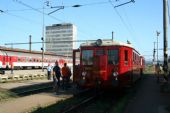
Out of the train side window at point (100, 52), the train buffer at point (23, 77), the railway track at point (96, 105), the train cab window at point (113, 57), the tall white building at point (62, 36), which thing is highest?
the tall white building at point (62, 36)

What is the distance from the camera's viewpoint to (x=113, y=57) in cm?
1742

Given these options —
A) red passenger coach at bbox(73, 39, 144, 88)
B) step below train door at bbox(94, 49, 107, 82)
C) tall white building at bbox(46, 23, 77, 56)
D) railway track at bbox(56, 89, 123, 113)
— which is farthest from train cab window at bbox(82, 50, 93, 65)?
tall white building at bbox(46, 23, 77, 56)

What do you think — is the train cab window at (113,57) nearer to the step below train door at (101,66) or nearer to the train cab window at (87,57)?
the step below train door at (101,66)

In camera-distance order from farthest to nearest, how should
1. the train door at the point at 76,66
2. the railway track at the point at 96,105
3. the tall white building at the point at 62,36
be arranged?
the tall white building at the point at 62,36 < the train door at the point at 76,66 < the railway track at the point at 96,105

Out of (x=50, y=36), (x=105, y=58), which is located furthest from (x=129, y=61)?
(x=50, y=36)

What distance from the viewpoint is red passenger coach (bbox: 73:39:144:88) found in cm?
1694

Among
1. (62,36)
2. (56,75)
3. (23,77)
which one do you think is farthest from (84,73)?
(62,36)

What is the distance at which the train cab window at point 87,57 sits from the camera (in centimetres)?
1762

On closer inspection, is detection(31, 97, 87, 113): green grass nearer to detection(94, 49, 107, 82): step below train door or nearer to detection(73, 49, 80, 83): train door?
detection(73, 49, 80, 83): train door

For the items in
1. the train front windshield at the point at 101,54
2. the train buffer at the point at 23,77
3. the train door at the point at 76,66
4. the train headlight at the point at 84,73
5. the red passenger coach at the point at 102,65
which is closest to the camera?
the red passenger coach at the point at 102,65

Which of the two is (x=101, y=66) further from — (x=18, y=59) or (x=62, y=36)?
(x=62, y=36)

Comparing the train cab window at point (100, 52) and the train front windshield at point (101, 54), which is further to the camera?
the train cab window at point (100, 52)

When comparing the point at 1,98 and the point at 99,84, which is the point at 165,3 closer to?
the point at 99,84

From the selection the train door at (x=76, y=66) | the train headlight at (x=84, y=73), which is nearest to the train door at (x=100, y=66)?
the train headlight at (x=84, y=73)
